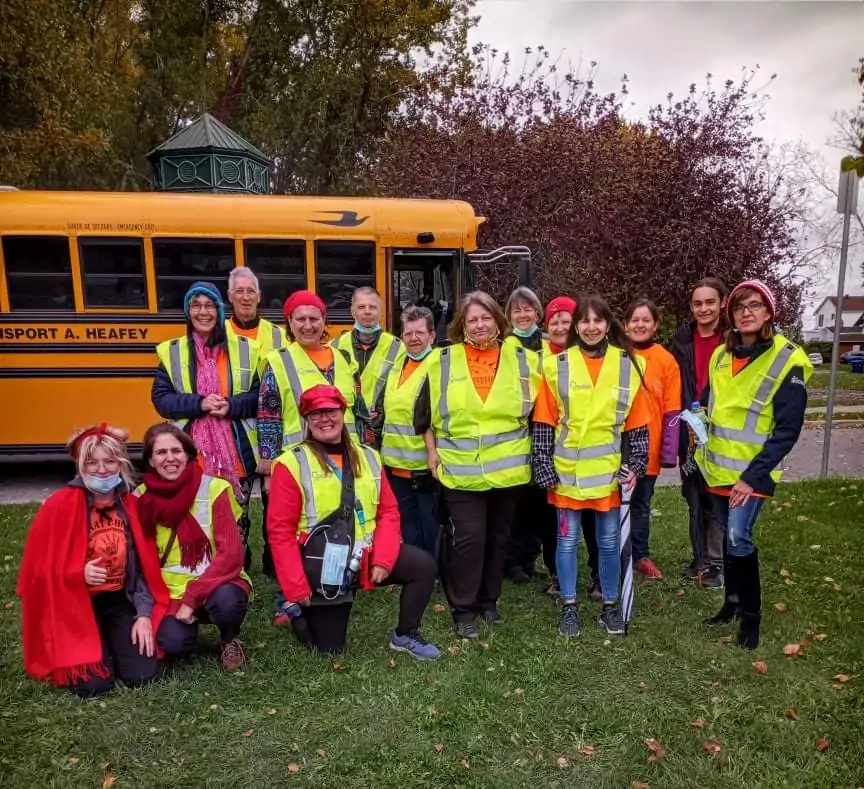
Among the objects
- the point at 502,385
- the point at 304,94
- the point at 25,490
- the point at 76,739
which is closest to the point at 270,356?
Result: the point at 502,385

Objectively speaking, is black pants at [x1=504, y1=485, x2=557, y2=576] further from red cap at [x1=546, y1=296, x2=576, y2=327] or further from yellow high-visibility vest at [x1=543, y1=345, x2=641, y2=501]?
red cap at [x1=546, y1=296, x2=576, y2=327]

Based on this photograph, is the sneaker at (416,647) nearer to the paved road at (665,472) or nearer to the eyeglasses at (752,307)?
the eyeglasses at (752,307)

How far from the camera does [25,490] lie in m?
8.19

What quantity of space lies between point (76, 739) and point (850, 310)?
84.7 meters

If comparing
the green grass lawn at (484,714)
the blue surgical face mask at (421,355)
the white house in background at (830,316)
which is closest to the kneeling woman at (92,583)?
the green grass lawn at (484,714)

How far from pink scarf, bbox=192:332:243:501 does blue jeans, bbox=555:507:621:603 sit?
2.04 m

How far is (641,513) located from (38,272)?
264 inches

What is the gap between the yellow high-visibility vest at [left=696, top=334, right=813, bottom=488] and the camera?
3930 mm

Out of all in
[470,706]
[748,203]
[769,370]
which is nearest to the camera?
[470,706]

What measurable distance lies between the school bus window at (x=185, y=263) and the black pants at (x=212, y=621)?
16.3 ft

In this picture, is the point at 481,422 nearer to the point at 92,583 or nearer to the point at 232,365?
the point at 232,365

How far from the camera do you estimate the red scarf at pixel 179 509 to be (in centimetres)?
372

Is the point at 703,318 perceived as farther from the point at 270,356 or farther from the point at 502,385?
the point at 270,356

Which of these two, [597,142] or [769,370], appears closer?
[769,370]
